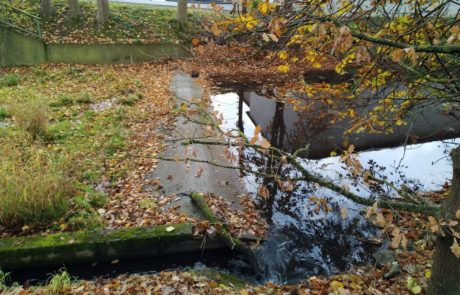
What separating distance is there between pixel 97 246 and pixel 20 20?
15.2 m

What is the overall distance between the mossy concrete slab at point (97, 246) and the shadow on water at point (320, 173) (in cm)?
132

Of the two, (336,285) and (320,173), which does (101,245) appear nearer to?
(336,285)

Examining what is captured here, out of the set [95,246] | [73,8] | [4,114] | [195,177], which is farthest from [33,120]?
[73,8]

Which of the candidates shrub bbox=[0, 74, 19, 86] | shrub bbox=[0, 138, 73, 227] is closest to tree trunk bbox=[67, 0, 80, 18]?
shrub bbox=[0, 74, 19, 86]

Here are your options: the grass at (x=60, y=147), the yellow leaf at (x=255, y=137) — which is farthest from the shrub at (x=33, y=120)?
the yellow leaf at (x=255, y=137)

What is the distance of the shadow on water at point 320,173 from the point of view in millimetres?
6043

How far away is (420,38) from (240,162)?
16.6 ft

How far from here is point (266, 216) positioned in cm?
710

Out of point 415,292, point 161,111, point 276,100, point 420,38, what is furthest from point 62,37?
point 415,292

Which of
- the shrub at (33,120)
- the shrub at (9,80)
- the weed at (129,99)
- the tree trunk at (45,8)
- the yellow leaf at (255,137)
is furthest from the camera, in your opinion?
the tree trunk at (45,8)

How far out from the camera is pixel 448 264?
3578mm

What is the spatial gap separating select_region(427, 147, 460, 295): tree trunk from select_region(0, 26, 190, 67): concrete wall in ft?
54.6

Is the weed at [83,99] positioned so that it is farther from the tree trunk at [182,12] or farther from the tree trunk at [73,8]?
the tree trunk at [182,12]

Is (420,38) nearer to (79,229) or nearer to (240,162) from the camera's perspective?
(240,162)
